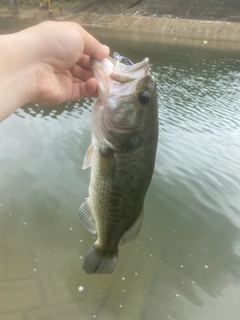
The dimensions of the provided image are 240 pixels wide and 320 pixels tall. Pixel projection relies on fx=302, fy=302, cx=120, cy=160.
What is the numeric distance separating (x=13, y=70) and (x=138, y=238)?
12.1 ft

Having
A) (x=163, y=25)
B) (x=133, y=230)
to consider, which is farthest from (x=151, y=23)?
(x=133, y=230)

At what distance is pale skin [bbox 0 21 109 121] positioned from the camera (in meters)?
1.84

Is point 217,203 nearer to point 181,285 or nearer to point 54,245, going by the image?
point 181,285

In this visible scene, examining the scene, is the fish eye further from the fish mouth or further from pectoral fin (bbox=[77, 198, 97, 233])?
pectoral fin (bbox=[77, 198, 97, 233])

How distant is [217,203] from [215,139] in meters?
2.84

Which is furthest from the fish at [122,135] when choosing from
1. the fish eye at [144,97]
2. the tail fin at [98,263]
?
the tail fin at [98,263]

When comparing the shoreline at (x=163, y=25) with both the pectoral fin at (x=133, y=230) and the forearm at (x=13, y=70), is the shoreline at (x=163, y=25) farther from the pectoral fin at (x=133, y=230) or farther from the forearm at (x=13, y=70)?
the forearm at (x=13, y=70)

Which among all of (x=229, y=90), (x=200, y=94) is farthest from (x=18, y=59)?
(x=229, y=90)

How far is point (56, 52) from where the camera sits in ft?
6.58

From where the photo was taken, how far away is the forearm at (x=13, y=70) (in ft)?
5.92

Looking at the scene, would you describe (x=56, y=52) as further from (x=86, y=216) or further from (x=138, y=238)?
(x=138, y=238)

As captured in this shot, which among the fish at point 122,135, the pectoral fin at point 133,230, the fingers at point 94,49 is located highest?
the fingers at point 94,49

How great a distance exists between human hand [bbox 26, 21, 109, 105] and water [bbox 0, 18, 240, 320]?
2748 millimetres

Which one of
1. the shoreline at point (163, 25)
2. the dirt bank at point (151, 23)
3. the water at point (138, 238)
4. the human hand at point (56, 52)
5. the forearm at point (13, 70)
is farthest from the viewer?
the dirt bank at point (151, 23)
